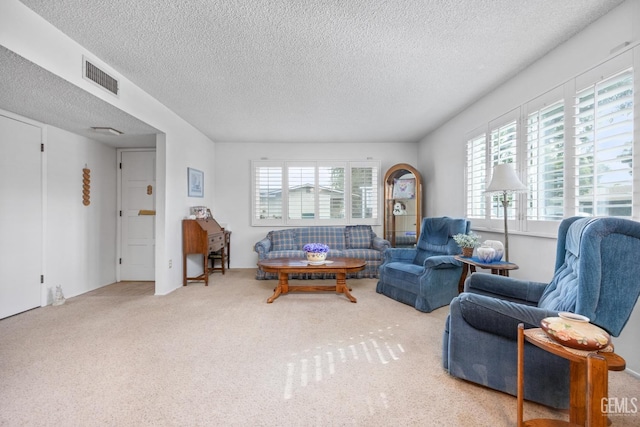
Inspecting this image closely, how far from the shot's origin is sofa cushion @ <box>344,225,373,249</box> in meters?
5.26

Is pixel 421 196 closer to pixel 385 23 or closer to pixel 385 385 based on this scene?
pixel 385 23

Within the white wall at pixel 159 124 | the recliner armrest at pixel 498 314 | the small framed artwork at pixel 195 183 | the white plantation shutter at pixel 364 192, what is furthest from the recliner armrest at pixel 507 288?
the small framed artwork at pixel 195 183

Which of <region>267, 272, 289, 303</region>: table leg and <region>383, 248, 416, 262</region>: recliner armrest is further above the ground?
<region>383, 248, 416, 262</region>: recliner armrest

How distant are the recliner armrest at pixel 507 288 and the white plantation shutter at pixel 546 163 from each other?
858 mm

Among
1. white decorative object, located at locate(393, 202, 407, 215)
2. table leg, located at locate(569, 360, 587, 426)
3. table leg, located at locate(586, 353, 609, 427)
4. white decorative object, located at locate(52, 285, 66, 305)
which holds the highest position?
white decorative object, located at locate(393, 202, 407, 215)

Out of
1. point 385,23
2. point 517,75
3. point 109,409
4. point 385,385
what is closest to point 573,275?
point 385,385

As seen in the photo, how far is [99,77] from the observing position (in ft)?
8.71

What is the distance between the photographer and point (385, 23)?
7.10 ft

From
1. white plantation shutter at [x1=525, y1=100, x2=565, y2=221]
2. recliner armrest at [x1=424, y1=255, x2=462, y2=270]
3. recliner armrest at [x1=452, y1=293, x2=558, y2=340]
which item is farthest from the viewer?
recliner armrest at [x1=424, y1=255, x2=462, y2=270]

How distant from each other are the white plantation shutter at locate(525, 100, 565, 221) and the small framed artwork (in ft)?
15.1

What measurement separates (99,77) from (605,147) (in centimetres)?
429

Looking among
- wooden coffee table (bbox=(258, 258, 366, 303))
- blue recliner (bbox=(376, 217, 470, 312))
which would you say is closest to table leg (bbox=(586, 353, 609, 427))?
blue recliner (bbox=(376, 217, 470, 312))

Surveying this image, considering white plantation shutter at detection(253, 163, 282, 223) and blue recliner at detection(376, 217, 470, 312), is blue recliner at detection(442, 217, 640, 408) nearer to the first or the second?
blue recliner at detection(376, 217, 470, 312)

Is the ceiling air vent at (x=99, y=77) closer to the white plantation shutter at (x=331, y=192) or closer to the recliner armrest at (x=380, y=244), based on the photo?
the white plantation shutter at (x=331, y=192)
